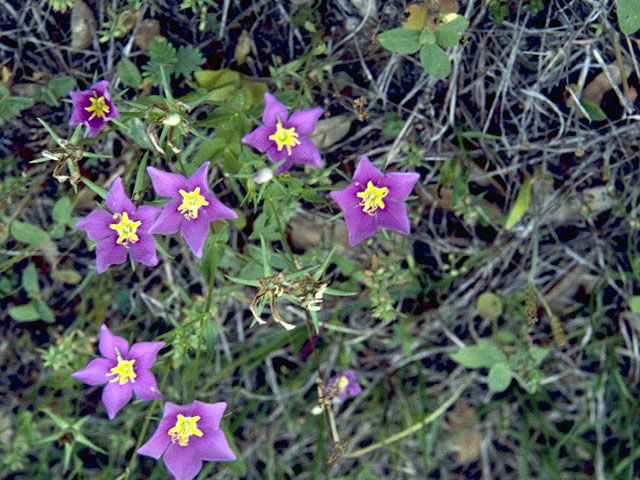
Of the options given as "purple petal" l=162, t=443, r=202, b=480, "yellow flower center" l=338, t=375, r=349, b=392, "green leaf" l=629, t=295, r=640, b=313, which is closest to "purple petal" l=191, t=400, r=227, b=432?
"purple petal" l=162, t=443, r=202, b=480

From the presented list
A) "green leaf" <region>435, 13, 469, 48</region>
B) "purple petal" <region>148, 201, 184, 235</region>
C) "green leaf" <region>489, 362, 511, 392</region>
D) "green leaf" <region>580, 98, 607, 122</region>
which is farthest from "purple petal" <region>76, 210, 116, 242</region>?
"green leaf" <region>580, 98, 607, 122</region>

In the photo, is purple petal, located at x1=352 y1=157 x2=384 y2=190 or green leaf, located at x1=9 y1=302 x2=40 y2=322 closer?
purple petal, located at x1=352 y1=157 x2=384 y2=190

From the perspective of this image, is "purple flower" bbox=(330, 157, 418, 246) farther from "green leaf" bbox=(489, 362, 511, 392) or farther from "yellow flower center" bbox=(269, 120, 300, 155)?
"green leaf" bbox=(489, 362, 511, 392)

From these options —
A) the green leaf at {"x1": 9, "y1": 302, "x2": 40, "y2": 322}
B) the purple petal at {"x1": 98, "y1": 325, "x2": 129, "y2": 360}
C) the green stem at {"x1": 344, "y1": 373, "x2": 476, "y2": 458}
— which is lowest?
the green stem at {"x1": 344, "y1": 373, "x2": 476, "y2": 458}

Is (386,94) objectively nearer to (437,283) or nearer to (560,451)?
(437,283)

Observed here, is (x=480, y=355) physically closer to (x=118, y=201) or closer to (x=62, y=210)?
(x=118, y=201)

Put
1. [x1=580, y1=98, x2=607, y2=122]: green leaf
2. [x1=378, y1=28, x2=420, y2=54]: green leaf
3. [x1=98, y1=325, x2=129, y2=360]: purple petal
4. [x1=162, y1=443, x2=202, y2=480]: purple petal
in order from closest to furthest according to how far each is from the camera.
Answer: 1. [x1=162, y1=443, x2=202, y2=480]: purple petal
2. [x1=98, y1=325, x2=129, y2=360]: purple petal
3. [x1=378, y1=28, x2=420, y2=54]: green leaf
4. [x1=580, y1=98, x2=607, y2=122]: green leaf

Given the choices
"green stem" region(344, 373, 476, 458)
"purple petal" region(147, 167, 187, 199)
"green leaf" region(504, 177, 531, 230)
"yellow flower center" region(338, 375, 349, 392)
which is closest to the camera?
"purple petal" region(147, 167, 187, 199)

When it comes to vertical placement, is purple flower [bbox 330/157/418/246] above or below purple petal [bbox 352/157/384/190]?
below

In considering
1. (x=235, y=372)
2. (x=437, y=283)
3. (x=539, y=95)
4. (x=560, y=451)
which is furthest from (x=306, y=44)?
(x=560, y=451)
